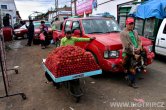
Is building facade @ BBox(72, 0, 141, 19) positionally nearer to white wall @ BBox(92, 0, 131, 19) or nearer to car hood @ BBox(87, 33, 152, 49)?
white wall @ BBox(92, 0, 131, 19)

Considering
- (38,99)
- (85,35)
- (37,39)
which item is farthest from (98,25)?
(37,39)

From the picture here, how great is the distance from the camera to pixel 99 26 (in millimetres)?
7473

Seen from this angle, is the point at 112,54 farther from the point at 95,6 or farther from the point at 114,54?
the point at 95,6

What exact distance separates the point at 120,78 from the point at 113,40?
127 centimetres

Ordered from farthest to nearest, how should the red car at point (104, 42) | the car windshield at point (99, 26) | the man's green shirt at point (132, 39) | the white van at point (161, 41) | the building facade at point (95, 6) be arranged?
the building facade at point (95, 6) < the white van at point (161, 41) < the car windshield at point (99, 26) < the red car at point (104, 42) < the man's green shirt at point (132, 39)

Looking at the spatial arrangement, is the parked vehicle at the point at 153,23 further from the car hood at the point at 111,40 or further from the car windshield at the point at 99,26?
the car hood at the point at 111,40

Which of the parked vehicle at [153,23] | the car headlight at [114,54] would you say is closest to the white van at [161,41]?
the parked vehicle at [153,23]

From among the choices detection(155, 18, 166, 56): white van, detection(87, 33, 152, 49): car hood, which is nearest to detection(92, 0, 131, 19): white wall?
detection(155, 18, 166, 56): white van

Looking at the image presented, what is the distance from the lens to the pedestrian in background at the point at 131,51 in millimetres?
5449

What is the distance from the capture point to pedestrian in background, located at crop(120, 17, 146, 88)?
5.45 metres

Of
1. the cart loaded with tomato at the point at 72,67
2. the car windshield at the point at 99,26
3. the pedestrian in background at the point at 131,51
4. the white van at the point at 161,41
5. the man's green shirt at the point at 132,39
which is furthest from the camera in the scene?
the white van at the point at 161,41

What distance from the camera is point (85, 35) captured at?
23.1 feet

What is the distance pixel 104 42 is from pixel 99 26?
59.3 inches

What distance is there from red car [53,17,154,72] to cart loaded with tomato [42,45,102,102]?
1.20 meters
